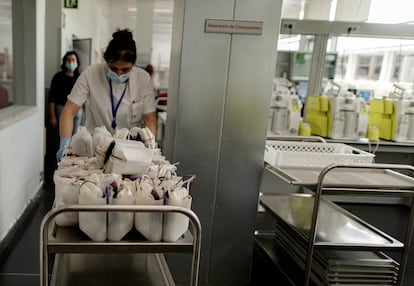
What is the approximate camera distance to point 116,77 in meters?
2.26

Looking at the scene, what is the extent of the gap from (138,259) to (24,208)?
6.44 ft

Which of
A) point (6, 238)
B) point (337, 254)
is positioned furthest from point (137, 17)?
point (337, 254)

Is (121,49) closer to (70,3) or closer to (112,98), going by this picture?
(112,98)

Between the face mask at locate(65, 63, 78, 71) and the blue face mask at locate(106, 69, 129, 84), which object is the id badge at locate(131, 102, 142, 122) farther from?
the face mask at locate(65, 63, 78, 71)

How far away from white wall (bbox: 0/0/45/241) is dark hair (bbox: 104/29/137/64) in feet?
3.56

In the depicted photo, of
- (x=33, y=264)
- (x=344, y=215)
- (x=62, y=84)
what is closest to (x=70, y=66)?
(x=62, y=84)

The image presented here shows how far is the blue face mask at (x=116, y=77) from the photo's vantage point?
2258mm

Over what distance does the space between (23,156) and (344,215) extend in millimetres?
2581

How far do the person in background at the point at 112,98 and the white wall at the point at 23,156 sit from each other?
27.1 inches

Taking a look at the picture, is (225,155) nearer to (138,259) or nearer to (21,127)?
(138,259)

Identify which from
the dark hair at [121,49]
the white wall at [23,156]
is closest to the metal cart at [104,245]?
the dark hair at [121,49]

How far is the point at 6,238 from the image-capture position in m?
2.76

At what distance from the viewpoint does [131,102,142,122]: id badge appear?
7.81 ft

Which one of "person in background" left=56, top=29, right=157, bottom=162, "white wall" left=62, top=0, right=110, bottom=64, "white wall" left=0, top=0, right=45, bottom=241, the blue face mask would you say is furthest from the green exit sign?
the blue face mask
